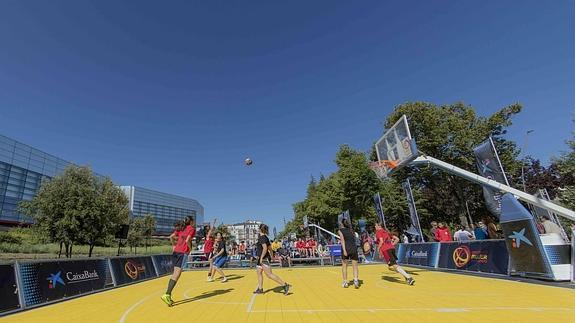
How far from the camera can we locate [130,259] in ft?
50.7

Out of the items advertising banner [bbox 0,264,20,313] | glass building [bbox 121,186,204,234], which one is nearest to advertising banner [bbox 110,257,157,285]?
advertising banner [bbox 0,264,20,313]

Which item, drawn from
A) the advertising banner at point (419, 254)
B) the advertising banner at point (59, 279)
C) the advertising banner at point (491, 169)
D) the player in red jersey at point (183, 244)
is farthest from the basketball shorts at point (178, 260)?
the advertising banner at point (491, 169)

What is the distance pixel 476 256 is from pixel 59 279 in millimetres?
14656

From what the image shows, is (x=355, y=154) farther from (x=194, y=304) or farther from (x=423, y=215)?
(x=194, y=304)

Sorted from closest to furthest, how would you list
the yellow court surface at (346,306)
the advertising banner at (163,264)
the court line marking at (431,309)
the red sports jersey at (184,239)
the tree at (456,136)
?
the yellow court surface at (346,306)
the court line marking at (431,309)
the red sports jersey at (184,239)
the advertising banner at (163,264)
the tree at (456,136)

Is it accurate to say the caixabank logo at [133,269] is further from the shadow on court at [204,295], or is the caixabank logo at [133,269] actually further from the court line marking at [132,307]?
the shadow on court at [204,295]

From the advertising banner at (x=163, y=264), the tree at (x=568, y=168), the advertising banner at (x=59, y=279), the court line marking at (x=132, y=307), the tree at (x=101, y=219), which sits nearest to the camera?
the court line marking at (x=132, y=307)

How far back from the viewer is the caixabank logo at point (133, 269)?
48.3 ft

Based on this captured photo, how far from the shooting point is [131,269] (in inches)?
594

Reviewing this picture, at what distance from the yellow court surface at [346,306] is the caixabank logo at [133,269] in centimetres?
420

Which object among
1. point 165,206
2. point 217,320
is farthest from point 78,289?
point 165,206

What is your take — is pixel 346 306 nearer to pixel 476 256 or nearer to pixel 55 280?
pixel 476 256

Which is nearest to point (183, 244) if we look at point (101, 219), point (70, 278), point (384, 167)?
point (70, 278)

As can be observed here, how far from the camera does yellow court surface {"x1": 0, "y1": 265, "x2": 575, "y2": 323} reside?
6.18 meters
